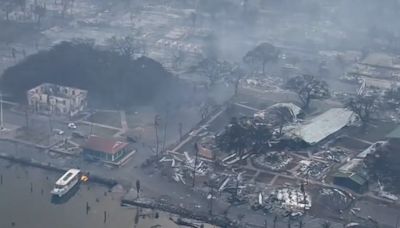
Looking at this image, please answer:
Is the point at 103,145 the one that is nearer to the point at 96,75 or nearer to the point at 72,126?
the point at 72,126

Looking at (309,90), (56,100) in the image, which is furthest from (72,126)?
(309,90)

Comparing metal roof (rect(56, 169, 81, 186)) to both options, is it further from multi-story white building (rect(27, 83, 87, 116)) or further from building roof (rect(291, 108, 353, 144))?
building roof (rect(291, 108, 353, 144))

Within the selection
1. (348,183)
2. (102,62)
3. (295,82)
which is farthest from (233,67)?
(348,183)

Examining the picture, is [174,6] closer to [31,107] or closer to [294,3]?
[294,3]

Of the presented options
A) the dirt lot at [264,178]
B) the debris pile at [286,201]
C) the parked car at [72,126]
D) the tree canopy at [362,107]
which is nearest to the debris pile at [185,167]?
the dirt lot at [264,178]

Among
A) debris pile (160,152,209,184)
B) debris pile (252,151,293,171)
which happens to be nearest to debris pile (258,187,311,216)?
debris pile (252,151,293,171)

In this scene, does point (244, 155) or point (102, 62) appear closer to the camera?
point (244, 155)

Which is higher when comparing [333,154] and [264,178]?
[333,154]
